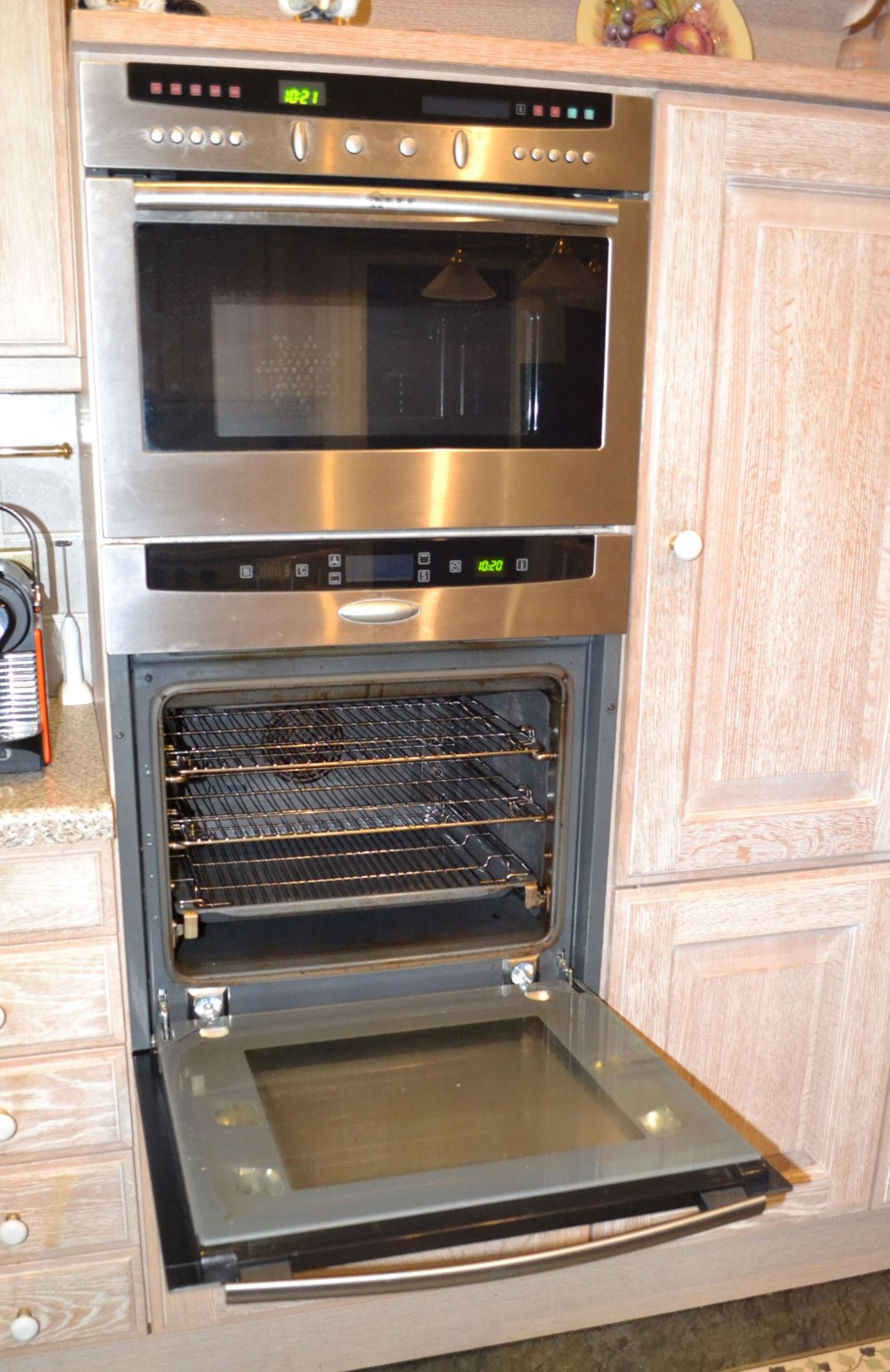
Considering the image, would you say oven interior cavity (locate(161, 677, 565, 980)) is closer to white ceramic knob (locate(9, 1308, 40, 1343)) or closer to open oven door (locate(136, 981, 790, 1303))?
open oven door (locate(136, 981, 790, 1303))

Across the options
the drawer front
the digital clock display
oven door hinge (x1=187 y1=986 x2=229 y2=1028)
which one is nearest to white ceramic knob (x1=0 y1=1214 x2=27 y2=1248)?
the drawer front

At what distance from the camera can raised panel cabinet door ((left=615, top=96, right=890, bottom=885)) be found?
4.53 feet

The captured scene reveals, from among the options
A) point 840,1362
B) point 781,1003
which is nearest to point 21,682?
point 781,1003

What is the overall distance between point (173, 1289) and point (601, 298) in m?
1.08

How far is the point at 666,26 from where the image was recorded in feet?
5.27

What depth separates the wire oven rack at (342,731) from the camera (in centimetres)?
160

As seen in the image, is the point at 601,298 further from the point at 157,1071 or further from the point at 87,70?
the point at 157,1071

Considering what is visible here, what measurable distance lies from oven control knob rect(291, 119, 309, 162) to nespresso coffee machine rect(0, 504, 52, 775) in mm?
592

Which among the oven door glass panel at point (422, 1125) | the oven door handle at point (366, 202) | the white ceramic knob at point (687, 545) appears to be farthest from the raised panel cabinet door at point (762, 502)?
the oven door glass panel at point (422, 1125)

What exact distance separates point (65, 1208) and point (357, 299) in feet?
3.68

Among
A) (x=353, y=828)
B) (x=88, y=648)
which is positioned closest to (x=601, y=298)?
(x=353, y=828)

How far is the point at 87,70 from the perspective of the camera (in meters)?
1.16

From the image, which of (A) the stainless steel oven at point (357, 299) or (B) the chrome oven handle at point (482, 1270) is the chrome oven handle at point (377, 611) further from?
(B) the chrome oven handle at point (482, 1270)

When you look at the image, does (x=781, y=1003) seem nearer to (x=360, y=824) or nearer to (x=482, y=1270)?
(x=360, y=824)
